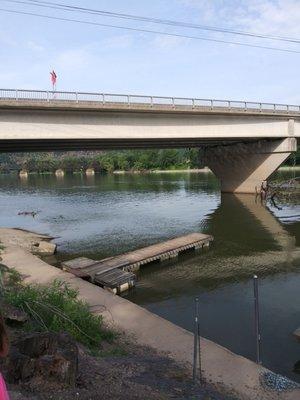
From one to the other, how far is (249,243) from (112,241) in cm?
911

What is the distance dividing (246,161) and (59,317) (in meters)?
45.2

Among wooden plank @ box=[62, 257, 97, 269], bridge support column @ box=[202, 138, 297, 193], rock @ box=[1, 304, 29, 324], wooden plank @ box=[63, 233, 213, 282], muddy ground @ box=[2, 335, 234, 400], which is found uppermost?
bridge support column @ box=[202, 138, 297, 193]

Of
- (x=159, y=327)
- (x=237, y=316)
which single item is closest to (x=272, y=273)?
(x=237, y=316)

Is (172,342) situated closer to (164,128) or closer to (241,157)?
(164,128)

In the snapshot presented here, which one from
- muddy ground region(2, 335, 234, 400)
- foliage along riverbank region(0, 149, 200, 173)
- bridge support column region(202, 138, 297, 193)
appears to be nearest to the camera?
muddy ground region(2, 335, 234, 400)

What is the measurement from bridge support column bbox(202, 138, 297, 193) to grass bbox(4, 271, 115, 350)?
41.6 m

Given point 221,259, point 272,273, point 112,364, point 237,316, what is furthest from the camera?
point 221,259

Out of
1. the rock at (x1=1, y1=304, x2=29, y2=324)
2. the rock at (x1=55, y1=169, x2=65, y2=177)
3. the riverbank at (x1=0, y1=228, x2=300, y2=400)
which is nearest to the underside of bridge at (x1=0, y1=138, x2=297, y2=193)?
the riverbank at (x1=0, y1=228, x2=300, y2=400)

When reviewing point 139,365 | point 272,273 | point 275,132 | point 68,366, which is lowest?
point 272,273

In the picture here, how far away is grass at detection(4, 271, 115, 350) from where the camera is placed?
980 cm

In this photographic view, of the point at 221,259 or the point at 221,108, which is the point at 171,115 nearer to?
the point at 221,108

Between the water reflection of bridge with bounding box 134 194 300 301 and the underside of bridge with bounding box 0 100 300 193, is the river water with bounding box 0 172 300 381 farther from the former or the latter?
the underside of bridge with bounding box 0 100 300 193

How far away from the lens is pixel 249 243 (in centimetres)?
2606

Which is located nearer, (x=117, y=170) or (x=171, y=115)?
(x=171, y=115)
